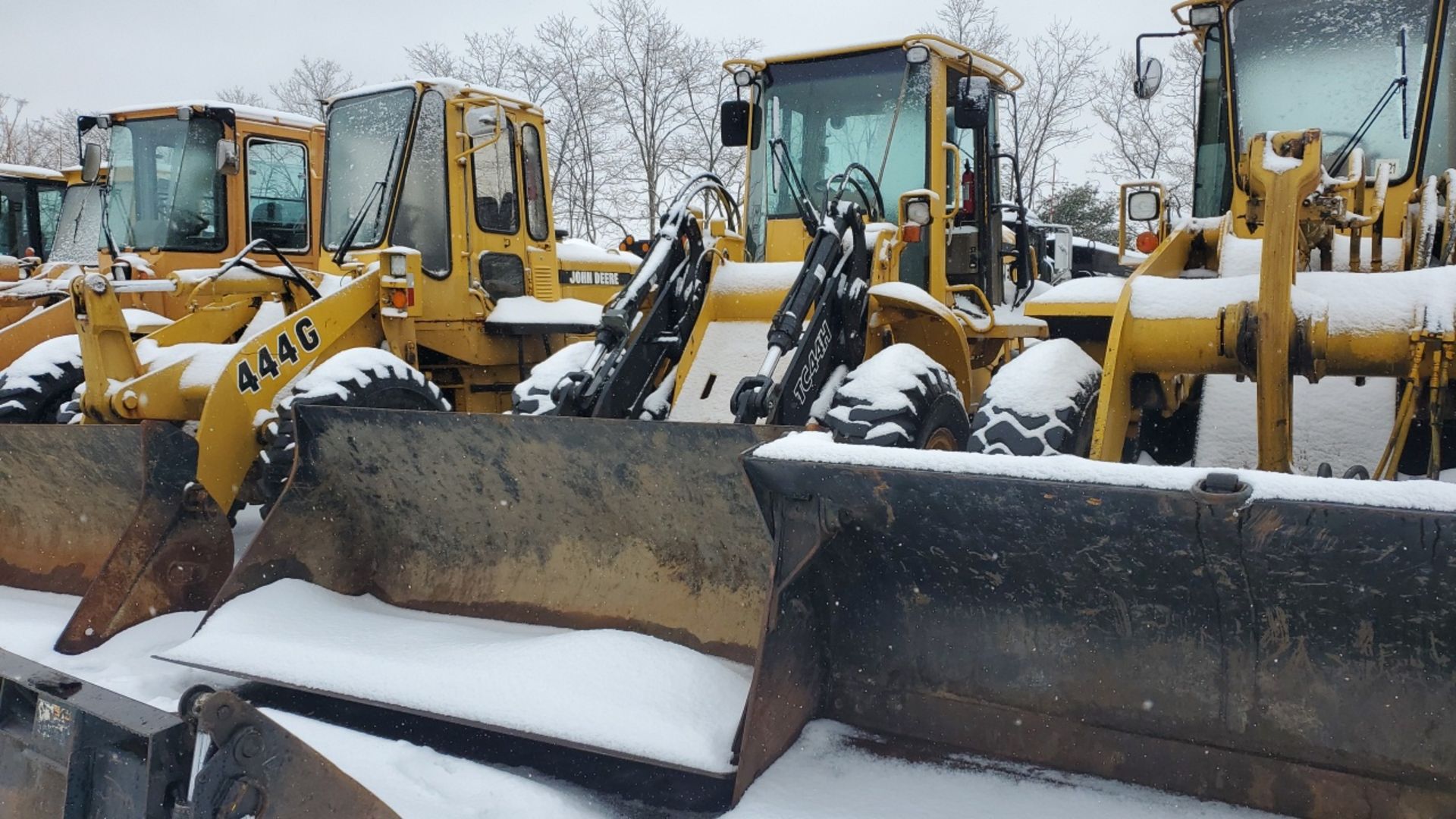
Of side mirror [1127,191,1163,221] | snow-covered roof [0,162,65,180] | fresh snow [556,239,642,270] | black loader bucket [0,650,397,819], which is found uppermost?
snow-covered roof [0,162,65,180]

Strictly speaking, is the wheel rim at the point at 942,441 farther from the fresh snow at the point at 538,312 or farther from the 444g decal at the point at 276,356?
the 444g decal at the point at 276,356

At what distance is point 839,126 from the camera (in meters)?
6.59

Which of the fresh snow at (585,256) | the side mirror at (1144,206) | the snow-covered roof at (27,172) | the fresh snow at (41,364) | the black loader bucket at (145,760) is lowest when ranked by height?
the black loader bucket at (145,760)

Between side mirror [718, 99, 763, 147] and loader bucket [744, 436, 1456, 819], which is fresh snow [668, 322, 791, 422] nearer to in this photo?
side mirror [718, 99, 763, 147]

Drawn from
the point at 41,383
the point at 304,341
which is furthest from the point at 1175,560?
the point at 41,383

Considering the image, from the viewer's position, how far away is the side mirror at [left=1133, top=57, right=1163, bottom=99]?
5.64 m

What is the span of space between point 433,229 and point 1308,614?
6.17m

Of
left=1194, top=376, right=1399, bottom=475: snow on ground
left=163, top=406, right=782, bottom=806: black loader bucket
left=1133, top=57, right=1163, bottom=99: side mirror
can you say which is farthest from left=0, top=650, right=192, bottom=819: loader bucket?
left=1133, top=57, right=1163, bottom=99: side mirror

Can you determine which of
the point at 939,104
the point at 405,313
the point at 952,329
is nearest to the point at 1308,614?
the point at 952,329

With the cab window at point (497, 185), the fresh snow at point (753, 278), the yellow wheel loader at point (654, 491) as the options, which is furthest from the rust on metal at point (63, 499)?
the cab window at point (497, 185)

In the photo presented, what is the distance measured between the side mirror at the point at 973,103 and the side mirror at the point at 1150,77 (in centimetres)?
75

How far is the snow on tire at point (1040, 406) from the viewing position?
165 inches

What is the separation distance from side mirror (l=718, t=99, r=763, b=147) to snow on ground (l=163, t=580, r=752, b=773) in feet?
11.9

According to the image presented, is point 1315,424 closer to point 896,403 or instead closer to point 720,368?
point 896,403
